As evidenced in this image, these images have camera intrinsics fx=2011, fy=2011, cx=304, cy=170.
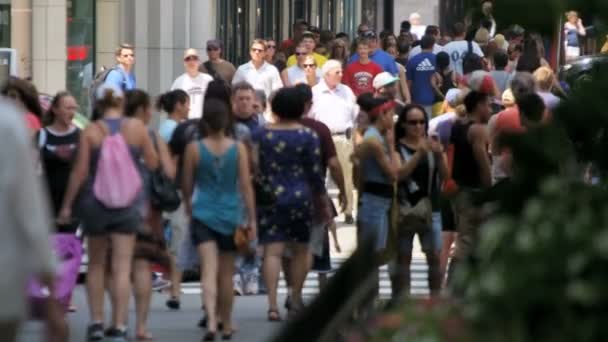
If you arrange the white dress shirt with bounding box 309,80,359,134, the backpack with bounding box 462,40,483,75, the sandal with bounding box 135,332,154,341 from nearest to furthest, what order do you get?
the sandal with bounding box 135,332,154,341 < the white dress shirt with bounding box 309,80,359,134 < the backpack with bounding box 462,40,483,75

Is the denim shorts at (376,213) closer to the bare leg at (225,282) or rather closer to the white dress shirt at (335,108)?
the bare leg at (225,282)

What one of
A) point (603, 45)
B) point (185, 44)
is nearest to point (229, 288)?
point (603, 45)

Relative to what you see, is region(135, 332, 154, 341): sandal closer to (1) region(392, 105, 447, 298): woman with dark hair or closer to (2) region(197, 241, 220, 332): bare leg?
(2) region(197, 241, 220, 332): bare leg

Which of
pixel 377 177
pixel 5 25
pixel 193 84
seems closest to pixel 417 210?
pixel 377 177

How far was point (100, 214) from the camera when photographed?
12.4 meters

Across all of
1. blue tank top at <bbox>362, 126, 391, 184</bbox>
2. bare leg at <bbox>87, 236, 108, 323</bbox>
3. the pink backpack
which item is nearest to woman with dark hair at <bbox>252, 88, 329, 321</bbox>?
blue tank top at <bbox>362, 126, 391, 184</bbox>

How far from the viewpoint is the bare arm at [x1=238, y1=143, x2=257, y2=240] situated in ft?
42.3

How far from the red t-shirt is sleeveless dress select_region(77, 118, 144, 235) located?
1211 centimetres

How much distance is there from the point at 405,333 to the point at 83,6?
87.2 feet

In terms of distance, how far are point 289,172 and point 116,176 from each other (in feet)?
4.81

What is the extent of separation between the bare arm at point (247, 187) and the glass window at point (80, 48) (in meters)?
16.9

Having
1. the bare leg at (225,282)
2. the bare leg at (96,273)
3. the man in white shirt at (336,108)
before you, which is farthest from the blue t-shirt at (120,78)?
the bare leg at (96,273)

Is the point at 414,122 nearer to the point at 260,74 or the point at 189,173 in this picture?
the point at 189,173

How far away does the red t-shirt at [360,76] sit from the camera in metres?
24.7
